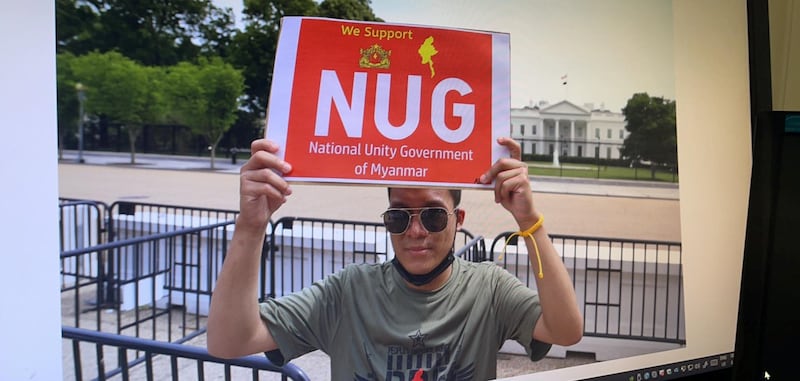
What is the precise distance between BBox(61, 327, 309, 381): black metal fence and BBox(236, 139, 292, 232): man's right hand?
0.32 m

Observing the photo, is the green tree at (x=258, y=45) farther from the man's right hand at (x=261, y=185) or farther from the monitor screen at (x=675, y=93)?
the monitor screen at (x=675, y=93)

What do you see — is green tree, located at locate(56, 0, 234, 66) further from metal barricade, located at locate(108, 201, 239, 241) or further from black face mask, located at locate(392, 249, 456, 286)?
black face mask, located at locate(392, 249, 456, 286)

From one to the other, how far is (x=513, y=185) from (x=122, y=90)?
0.88 meters

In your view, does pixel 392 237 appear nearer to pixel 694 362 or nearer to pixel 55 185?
pixel 55 185

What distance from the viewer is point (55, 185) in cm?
100

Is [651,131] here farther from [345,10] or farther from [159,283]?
[159,283]

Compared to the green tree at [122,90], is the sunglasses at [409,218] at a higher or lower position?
lower

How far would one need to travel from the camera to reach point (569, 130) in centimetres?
153

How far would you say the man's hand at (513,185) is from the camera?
1.16m

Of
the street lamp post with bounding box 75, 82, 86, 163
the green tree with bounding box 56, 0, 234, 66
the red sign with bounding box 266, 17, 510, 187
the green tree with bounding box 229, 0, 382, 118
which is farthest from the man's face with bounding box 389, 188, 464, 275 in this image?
the street lamp post with bounding box 75, 82, 86, 163

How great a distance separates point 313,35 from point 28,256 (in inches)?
28.7

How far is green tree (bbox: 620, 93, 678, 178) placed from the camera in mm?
1641

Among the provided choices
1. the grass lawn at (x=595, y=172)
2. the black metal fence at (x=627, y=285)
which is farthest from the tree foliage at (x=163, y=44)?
the black metal fence at (x=627, y=285)

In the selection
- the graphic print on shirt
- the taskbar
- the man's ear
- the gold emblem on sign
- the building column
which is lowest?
the taskbar
